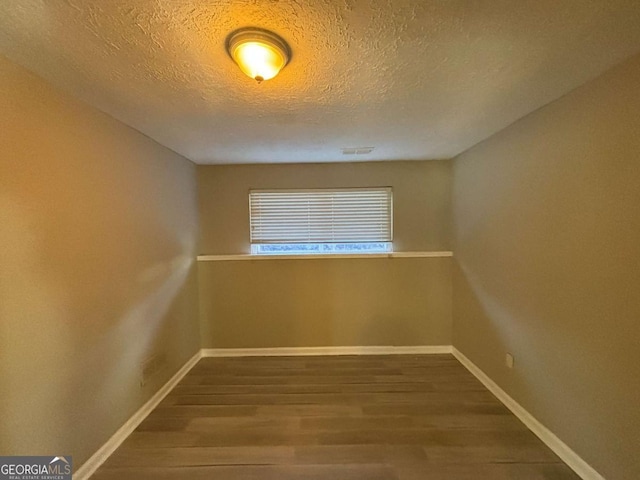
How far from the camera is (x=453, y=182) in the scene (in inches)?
146

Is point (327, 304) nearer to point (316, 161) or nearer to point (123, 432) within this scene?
point (316, 161)

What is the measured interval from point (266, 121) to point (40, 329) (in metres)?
1.76

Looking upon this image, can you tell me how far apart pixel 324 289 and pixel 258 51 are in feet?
9.17

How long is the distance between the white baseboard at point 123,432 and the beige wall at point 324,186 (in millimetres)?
1442

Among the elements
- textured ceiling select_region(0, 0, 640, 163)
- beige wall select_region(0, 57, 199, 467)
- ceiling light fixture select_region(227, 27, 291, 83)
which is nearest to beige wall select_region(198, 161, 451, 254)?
beige wall select_region(0, 57, 199, 467)

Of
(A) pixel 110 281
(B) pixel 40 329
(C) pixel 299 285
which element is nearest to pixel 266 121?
(A) pixel 110 281

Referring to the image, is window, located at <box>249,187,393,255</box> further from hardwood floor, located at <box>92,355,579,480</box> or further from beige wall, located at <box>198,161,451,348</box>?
hardwood floor, located at <box>92,355,579,480</box>

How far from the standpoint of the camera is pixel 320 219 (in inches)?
152

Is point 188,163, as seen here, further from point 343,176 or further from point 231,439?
point 231,439

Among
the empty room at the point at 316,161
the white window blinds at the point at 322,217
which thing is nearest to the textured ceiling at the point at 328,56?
the empty room at the point at 316,161

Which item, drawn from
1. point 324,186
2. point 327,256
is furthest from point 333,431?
point 324,186

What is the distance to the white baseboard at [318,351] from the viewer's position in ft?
12.4

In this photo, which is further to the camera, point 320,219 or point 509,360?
point 320,219

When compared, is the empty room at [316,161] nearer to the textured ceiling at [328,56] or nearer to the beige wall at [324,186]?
the textured ceiling at [328,56]
